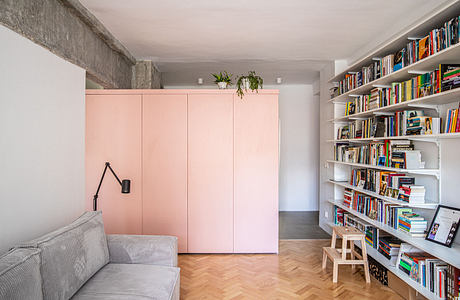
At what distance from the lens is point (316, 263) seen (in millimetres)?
3121

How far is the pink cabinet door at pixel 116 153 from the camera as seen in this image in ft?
11.1

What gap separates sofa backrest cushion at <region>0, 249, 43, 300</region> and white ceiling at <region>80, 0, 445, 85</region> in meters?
2.33

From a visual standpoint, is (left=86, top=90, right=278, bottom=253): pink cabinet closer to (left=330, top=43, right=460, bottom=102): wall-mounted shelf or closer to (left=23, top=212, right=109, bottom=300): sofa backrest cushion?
(left=330, top=43, right=460, bottom=102): wall-mounted shelf

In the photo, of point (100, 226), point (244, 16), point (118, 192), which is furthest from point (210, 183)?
point (244, 16)

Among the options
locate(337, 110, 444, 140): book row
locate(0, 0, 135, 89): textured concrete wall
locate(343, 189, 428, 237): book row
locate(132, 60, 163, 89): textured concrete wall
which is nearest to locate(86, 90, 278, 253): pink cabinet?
locate(0, 0, 135, 89): textured concrete wall

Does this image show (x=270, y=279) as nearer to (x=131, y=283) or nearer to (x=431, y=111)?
(x=131, y=283)

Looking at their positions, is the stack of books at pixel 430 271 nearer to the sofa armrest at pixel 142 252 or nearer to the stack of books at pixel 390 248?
the stack of books at pixel 390 248

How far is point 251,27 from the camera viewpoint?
3053 millimetres

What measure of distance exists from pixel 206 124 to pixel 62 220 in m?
1.90

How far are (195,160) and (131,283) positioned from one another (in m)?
1.84

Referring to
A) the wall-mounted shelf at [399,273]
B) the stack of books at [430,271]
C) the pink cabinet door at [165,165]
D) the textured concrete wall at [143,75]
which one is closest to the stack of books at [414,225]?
the stack of books at [430,271]

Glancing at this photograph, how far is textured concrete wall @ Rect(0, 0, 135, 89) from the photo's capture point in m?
1.97

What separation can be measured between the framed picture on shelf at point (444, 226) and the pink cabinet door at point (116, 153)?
3.23 meters

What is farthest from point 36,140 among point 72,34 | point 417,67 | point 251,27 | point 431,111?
point 431,111
